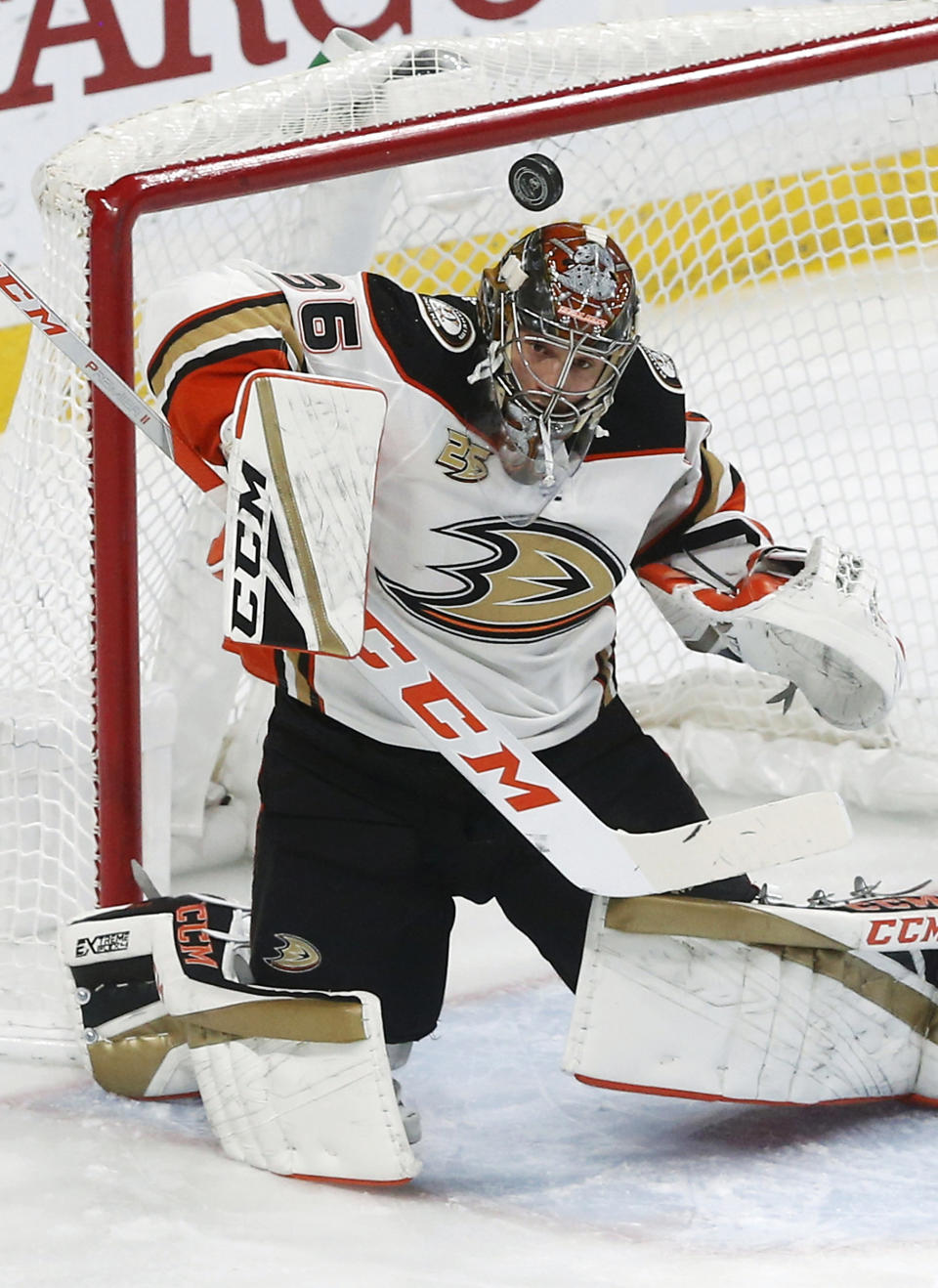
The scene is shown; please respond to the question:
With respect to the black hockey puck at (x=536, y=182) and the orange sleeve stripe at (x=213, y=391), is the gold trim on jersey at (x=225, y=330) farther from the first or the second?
the black hockey puck at (x=536, y=182)

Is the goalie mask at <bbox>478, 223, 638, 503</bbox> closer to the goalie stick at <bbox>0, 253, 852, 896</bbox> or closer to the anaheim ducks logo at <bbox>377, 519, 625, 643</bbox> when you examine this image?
the anaheim ducks logo at <bbox>377, 519, 625, 643</bbox>

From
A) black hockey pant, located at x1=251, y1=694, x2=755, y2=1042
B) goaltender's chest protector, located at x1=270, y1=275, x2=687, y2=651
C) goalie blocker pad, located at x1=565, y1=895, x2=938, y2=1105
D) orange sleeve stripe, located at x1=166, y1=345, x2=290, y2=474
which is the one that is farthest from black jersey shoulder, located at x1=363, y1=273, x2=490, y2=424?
goalie blocker pad, located at x1=565, y1=895, x2=938, y2=1105

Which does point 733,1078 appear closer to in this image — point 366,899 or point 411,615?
point 366,899

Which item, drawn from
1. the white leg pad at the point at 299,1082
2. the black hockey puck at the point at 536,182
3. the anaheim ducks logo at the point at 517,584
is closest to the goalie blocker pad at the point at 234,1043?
the white leg pad at the point at 299,1082

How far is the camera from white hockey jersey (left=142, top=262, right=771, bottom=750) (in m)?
1.74

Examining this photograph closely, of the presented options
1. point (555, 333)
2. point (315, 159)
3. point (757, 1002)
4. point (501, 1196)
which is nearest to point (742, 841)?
point (757, 1002)

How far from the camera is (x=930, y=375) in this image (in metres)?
3.64

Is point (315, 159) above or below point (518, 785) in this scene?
above

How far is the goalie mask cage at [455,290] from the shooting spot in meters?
1.99

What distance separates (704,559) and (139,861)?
728 millimetres

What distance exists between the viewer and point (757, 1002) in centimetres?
186

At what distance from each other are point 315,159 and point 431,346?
0.32 m

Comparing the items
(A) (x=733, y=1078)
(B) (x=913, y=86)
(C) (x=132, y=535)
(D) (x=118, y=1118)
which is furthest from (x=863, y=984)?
(B) (x=913, y=86)

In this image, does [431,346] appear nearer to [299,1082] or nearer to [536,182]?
[536,182]
